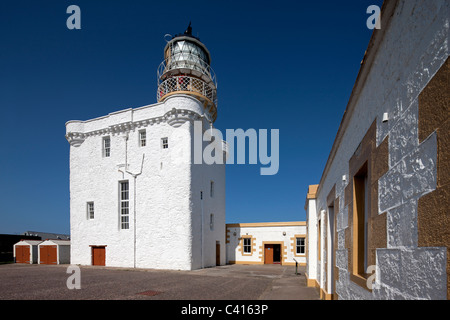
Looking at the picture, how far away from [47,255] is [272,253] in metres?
19.1

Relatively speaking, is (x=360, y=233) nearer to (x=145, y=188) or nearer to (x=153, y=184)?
(x=153, y=184)

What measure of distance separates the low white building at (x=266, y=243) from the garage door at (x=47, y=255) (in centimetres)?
1453

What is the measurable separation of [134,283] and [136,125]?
12.3 metres

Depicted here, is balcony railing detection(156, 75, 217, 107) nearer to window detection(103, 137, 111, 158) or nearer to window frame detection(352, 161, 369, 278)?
window detection(103, 137, 111, 158)

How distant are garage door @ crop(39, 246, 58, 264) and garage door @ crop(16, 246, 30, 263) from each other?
1.65 m

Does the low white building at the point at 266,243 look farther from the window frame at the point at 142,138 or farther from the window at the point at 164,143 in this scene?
the window frame at the point at 142,138

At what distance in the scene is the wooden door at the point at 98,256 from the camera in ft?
71.5

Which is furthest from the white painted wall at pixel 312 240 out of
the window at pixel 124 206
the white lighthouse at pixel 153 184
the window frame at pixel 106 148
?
the window frame at pixel 106 148

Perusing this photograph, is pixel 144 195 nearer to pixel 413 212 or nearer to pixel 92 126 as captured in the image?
pixel 92 126

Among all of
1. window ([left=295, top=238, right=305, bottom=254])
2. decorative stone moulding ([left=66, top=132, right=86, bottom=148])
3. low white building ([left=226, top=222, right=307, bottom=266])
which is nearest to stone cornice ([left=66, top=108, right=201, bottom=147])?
decorative stone moulding ([left=66, top=132, right=86, bottom=148])

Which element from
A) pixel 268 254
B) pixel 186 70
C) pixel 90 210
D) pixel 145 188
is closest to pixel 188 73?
pixel 186 70

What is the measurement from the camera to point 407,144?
199cm

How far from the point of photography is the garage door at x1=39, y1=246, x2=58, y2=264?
24.8m
